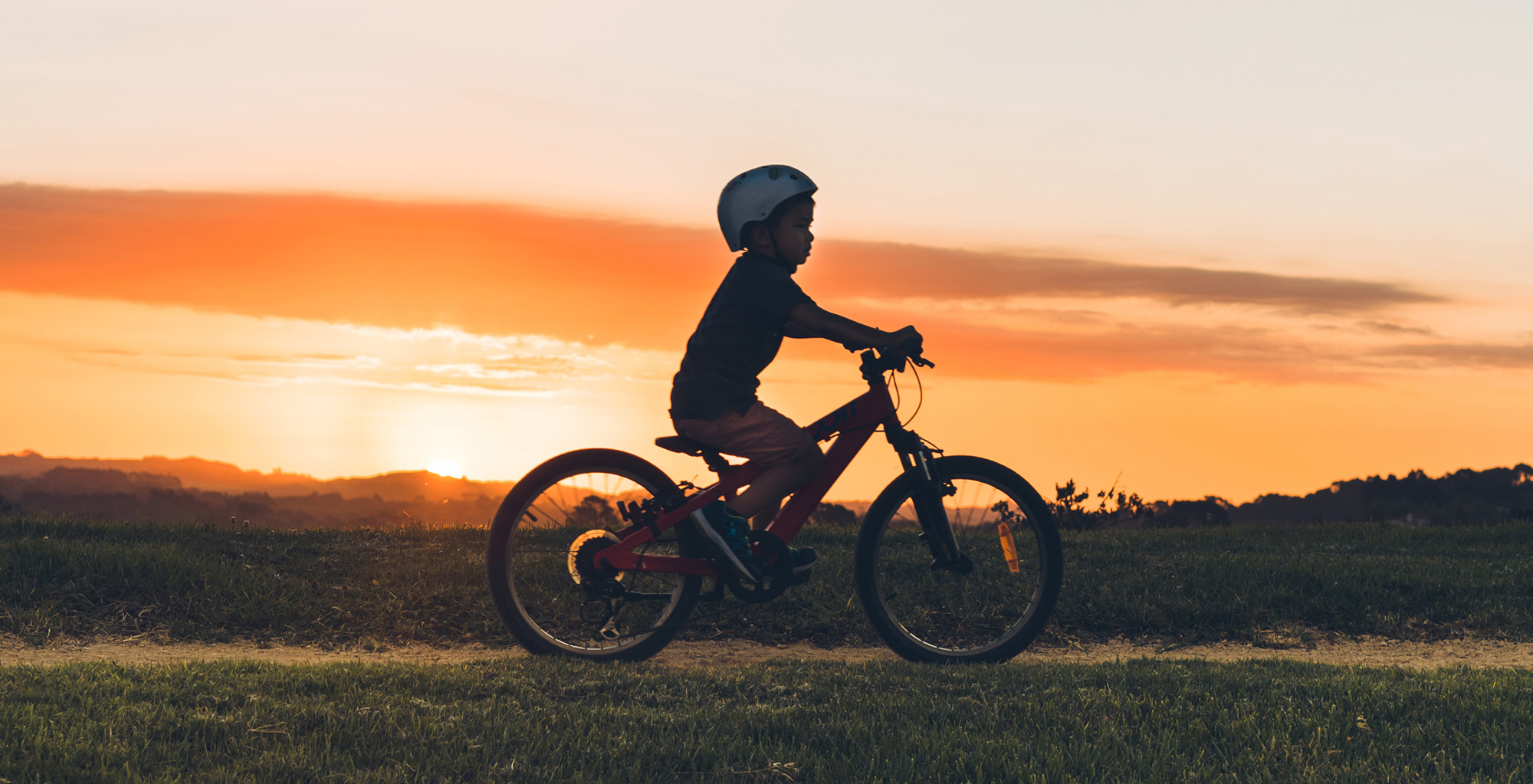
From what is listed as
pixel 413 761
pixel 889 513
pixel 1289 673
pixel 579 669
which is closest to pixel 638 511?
pixel 579 669

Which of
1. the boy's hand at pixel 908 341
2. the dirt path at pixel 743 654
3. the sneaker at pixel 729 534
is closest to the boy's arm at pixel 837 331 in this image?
the boy's hand at pixel 908 341

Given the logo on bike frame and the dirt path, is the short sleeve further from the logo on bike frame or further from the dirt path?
the dirt path

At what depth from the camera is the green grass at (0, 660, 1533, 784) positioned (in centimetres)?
434

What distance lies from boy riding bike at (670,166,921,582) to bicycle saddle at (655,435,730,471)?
5cm

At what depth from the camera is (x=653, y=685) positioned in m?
5.49

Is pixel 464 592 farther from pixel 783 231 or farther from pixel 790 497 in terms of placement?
pixel 783 231

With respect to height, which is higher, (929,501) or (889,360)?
(889,360)

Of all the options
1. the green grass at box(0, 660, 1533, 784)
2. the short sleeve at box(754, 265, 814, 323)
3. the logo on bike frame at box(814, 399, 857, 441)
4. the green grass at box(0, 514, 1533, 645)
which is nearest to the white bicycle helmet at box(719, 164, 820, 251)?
the short sleeve at box(754, 265, 814, 323)

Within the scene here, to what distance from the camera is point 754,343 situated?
20.1 feet

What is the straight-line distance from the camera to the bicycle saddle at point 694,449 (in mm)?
6289

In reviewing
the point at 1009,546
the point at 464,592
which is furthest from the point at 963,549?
the point at 464,592

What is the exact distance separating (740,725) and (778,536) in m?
1.66

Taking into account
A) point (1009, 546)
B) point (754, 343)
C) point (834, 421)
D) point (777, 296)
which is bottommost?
point (1009, 546)

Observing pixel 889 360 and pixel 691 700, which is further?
pixel 889 360
